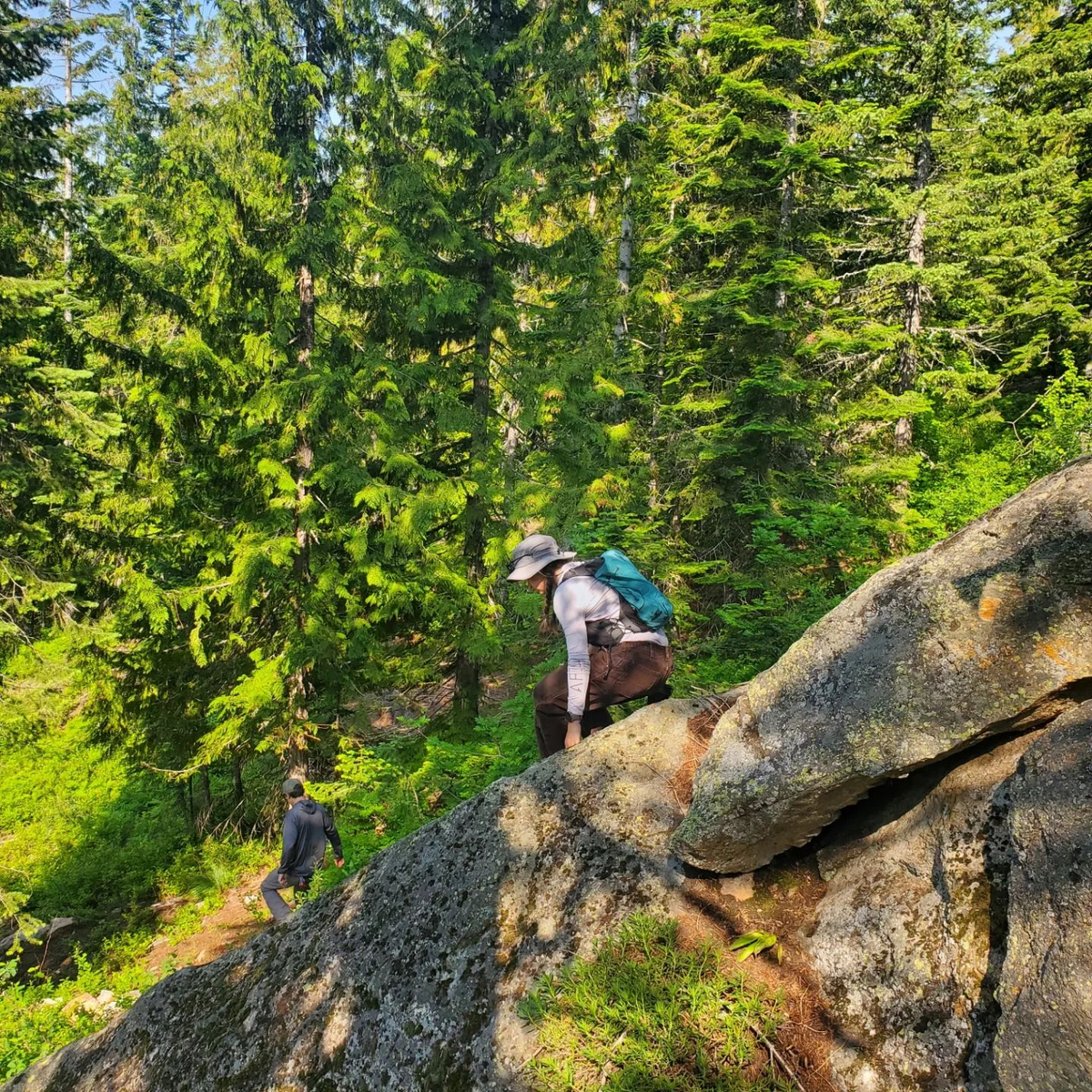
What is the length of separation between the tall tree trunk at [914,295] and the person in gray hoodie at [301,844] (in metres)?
12.3

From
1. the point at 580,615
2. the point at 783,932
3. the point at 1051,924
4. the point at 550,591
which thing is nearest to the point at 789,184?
the point at 550,591

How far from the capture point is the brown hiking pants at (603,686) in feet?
15.3

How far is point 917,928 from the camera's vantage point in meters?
2.81

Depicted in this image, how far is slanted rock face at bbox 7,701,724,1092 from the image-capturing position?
3.42 m

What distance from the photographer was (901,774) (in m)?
3.02

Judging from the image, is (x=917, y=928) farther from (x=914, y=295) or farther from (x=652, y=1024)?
(x=914, y=295)

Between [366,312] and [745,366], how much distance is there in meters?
6.77

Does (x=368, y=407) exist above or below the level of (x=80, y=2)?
below

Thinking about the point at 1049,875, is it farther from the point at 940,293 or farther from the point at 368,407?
the point at 940,293

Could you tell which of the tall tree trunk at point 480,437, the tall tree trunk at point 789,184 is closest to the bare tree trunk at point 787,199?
the tall tree trunk at point 789,184

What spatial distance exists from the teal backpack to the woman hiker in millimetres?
33

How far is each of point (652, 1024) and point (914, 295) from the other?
14.8 metres

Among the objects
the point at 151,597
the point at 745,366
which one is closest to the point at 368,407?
the point at 151,597

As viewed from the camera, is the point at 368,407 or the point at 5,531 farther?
the point at 368,407
